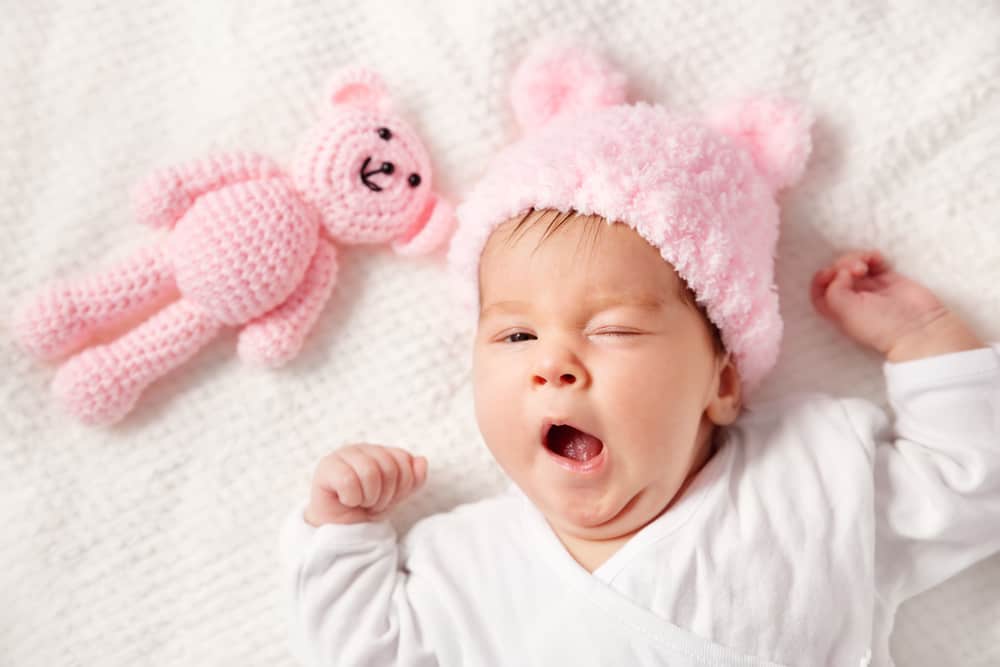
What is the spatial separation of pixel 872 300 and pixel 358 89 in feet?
2.63

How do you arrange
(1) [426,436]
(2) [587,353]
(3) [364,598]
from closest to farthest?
1. (2) [587,353]
2. (3) [364,598]
3. (1) [426,436]

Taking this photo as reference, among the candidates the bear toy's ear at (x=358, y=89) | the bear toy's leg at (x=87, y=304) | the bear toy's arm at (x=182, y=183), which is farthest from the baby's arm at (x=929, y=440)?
the bear toy's leg at (x=87, y=304)

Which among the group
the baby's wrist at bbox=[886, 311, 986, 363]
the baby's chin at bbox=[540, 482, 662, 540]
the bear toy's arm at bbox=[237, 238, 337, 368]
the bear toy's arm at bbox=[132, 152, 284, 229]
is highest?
the bear toy's arm at bbox=[132, 152, 284, 229]

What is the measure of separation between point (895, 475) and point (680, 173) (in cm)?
51

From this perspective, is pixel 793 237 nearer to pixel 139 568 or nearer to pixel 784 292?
pixel 784 292

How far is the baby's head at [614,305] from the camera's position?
1158 mm

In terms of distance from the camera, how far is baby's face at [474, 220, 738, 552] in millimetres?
1147

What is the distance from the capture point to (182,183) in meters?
1.34

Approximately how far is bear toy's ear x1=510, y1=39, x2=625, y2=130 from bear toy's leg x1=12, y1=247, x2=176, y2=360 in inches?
22.4

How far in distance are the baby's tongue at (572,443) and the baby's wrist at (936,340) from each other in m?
0.47

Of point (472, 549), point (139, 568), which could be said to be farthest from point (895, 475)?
point (139, 568)

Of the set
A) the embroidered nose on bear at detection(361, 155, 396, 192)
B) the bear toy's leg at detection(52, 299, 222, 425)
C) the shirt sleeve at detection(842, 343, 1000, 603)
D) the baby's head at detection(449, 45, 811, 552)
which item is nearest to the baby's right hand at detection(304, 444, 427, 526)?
the baby's head at detection(449, 45, 811, 552)

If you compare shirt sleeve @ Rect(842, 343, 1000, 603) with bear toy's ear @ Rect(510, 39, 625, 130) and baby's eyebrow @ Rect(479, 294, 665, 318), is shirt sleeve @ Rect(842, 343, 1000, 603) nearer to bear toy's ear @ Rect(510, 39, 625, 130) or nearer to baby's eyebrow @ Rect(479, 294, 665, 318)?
baby's eyebrow @ Rect(479, 294, 665, 318)

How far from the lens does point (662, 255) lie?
3.84 ft
